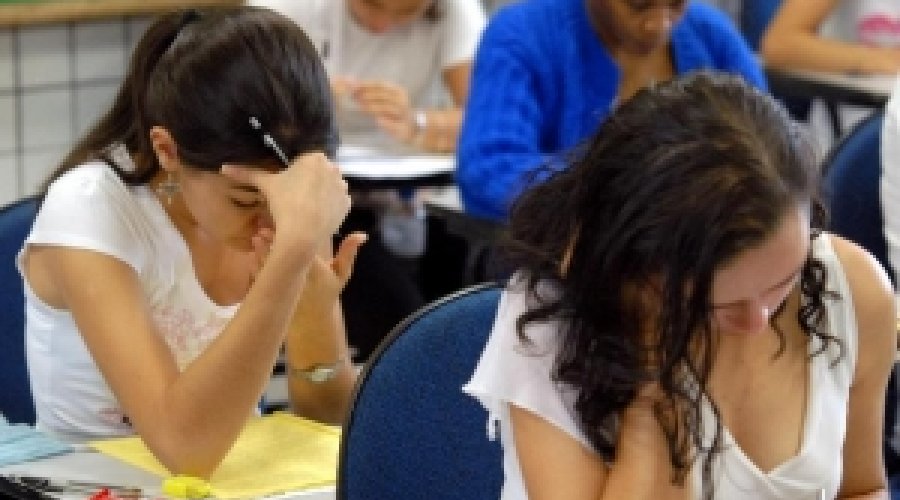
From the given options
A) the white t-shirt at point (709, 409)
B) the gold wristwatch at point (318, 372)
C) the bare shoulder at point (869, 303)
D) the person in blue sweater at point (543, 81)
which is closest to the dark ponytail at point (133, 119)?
the gold wristwatch at point (318, 372)

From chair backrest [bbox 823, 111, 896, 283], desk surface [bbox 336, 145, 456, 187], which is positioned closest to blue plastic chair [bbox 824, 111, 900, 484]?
chair backrest [bbox 823, 111, 896, 283]

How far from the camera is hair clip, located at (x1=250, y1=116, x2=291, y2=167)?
6.46 feet

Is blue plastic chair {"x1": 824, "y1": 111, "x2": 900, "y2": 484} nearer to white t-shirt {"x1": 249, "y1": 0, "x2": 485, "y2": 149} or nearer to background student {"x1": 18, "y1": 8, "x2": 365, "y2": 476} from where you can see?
background student {"x1": 18, "y1": 8, "x2": 365, "y2": 476}

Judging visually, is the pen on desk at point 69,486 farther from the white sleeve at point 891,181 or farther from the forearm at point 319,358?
the white sleeve at point 891,181

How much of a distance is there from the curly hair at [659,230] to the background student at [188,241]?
1.41ft

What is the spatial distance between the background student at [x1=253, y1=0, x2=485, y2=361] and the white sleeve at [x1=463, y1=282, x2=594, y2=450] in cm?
190

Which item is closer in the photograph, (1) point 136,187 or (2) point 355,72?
(1) point 136,187

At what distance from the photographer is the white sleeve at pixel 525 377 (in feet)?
5.22

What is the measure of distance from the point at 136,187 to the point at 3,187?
217 centimetres

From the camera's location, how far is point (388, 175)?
137 inches

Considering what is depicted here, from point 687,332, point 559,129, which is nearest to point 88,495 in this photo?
point 687,332

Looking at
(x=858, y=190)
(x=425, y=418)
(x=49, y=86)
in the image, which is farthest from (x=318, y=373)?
(x=49, y=86)

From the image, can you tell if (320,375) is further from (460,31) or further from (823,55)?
(823,55)

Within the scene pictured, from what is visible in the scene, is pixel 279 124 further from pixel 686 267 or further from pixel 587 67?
pixel 587 67
